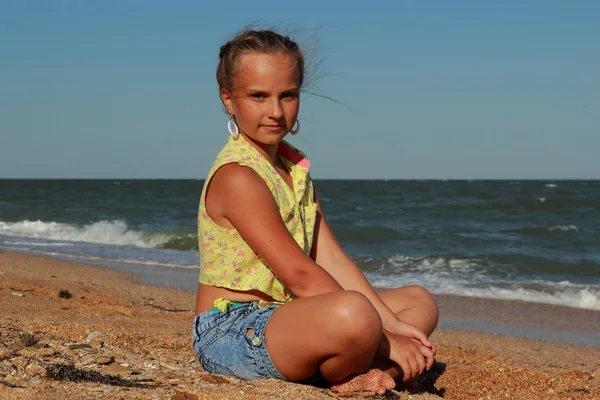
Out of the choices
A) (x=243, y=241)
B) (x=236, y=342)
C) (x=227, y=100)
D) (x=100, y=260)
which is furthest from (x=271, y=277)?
(x=100, y=260)

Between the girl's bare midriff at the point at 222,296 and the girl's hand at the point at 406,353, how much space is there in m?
0.50

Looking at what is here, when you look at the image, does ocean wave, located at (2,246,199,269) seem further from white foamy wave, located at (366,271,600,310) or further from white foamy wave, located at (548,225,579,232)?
white foamy wave, located at (548,225,579,232)

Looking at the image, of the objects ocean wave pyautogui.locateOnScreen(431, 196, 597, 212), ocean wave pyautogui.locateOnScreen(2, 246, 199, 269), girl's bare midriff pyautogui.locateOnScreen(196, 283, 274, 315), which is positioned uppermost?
girl's bare midriff pyautogui.locateOnScreen(196, 283, 274, 315)

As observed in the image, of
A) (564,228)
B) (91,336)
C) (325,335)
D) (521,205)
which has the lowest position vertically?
(521,205)

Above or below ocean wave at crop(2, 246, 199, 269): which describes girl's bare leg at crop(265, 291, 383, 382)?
above

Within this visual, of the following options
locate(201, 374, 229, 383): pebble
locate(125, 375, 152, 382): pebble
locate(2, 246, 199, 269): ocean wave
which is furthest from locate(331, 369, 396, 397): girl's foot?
locate(2, 246, 199, 269): ocean wave

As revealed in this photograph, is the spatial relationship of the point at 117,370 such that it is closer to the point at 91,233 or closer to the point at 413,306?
the point at 413,306

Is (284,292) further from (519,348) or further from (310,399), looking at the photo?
(519,348)

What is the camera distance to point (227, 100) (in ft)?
9.78

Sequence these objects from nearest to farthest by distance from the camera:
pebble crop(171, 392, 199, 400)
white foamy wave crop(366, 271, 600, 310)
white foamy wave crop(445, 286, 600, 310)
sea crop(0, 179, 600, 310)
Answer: pebble crop(171, 392, 199, 400)
white foamy wave crop(445, 286, 600, 310)
white foamy wave crop(366, 271, 600, 310)
sea crop(0, 179, 600, 310)

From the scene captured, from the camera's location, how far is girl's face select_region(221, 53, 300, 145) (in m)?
2.83

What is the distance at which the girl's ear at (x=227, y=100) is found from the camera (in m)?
2.96

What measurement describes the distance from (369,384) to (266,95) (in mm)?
1207

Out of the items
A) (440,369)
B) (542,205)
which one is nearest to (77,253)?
(440,369)
